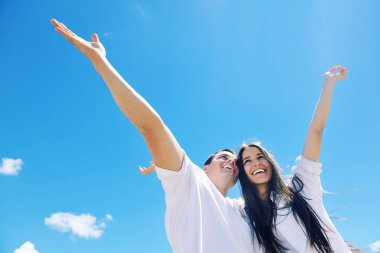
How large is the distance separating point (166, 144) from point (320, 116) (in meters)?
2.75

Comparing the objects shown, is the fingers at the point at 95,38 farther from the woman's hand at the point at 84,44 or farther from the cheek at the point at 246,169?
the cheek at the point at 246,169

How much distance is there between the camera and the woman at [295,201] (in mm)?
4109

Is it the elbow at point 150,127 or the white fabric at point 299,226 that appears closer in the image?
the elbow at point 150,127

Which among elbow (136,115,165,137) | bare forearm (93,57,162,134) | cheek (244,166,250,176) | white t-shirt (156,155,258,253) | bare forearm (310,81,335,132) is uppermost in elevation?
bare forearm (310,81,335,132)

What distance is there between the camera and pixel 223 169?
5000mm

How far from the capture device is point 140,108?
2.83m

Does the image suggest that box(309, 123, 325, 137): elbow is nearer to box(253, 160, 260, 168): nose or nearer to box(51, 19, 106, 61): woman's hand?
box(253, 160, 260, 168): nose

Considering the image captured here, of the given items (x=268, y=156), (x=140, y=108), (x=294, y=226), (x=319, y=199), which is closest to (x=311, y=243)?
(x=294, y=226)

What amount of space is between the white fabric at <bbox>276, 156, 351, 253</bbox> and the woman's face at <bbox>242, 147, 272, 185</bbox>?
22.4 inches

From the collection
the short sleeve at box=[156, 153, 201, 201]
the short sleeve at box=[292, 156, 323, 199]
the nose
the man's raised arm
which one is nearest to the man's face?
the nose

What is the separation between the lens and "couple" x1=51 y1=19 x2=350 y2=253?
2902 millimetres

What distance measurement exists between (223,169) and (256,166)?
0.57 m

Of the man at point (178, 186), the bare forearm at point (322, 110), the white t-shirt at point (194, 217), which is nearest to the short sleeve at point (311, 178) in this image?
the bare forearm at point (322, 110)

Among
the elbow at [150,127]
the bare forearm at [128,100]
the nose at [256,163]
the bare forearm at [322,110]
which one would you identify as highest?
the bare forearm at [322,110]
